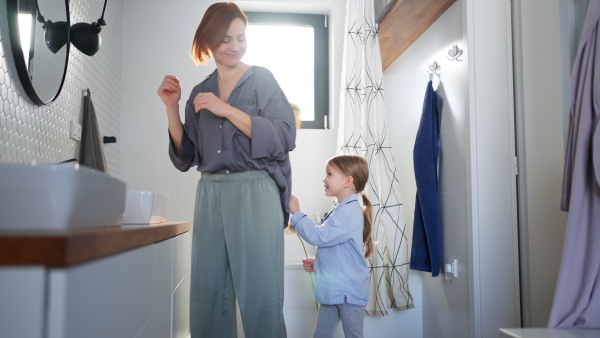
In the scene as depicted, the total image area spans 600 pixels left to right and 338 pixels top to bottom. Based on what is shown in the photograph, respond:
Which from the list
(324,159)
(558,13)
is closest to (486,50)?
(558,13)

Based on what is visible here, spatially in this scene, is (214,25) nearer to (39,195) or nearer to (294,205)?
(294,205)

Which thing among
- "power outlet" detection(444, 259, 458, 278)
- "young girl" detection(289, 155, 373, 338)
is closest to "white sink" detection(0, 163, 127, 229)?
"young girl" detection(289, 155, 373, 338)

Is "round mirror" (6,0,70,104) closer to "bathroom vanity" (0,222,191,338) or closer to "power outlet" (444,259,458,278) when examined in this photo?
"bathroom vanity" (0,222,191,338)

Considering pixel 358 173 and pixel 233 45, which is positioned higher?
pixel 233 45

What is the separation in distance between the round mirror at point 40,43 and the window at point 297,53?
1.71 metres

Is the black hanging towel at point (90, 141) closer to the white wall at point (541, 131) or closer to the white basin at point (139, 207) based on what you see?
the white basin at point (139, 207)

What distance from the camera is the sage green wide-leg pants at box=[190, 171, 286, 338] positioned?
5.50 ft

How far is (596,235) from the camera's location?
147 centimetres

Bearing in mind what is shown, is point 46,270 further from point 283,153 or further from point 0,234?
point 283,153

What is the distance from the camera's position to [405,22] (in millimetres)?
2820

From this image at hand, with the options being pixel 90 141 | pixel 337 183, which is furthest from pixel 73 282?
pixel 90 141

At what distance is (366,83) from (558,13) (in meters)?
1.16

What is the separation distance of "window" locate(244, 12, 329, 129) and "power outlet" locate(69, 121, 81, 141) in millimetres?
1519

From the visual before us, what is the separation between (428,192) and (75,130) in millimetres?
1572
